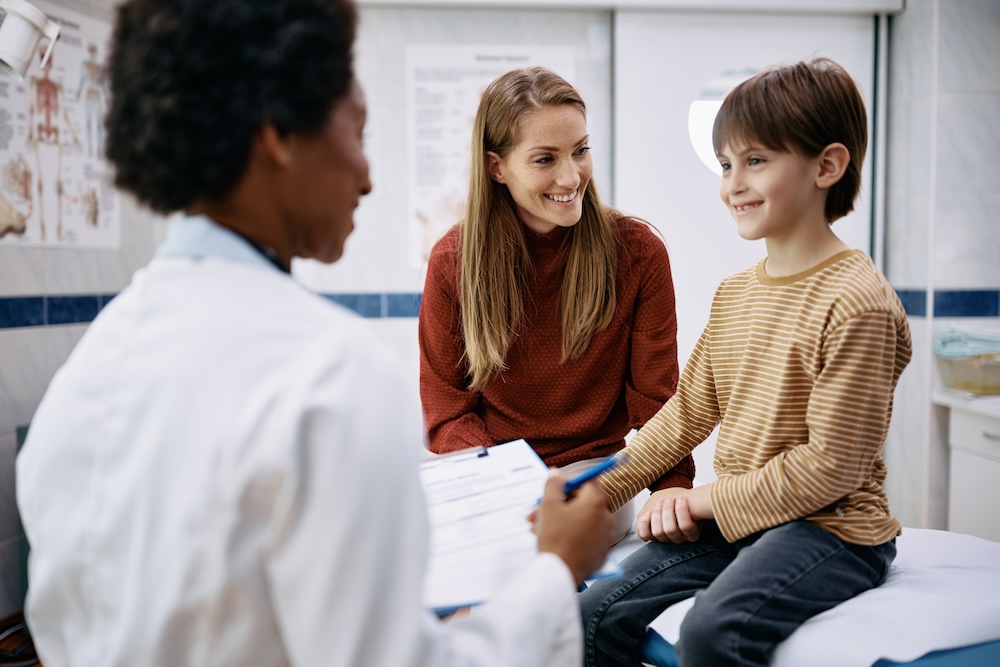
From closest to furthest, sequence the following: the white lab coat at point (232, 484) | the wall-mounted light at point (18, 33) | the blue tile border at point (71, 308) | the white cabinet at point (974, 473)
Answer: the white lab coat at point (232, 484) < the wall-mounted light at point (18, 33) < the blue tile border at point (71, 308) < the white cabinet at point (974, 473)

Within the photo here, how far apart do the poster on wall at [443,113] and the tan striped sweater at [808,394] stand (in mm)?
2183

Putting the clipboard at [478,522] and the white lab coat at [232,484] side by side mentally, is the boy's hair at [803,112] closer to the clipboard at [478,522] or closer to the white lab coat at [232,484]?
the clipboard at [478,522]

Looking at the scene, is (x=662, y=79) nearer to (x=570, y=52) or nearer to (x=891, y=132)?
(x=570, y=52)

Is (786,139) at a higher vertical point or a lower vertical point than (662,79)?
lower

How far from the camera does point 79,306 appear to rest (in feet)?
9.69

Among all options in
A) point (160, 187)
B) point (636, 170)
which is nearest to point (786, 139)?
point (160, 187)

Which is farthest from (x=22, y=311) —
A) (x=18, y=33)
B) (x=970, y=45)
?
(x=970, y=45)

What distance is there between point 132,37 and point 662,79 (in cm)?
304

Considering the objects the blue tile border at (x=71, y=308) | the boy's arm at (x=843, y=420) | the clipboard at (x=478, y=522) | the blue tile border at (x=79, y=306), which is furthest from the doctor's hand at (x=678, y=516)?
the blue tile border at (x=71, y=308)

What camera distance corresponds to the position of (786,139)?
128 cm

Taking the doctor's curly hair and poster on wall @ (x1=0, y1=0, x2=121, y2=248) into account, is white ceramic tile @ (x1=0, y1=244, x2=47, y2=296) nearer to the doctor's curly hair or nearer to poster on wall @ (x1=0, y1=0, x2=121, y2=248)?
poster on wall @ (x1=0, y1=0, x2=121, y2=248)

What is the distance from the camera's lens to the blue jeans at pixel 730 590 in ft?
3.64

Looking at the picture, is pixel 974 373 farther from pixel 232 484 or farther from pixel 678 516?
pixel 232 484

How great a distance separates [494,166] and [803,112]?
75 centimetres
